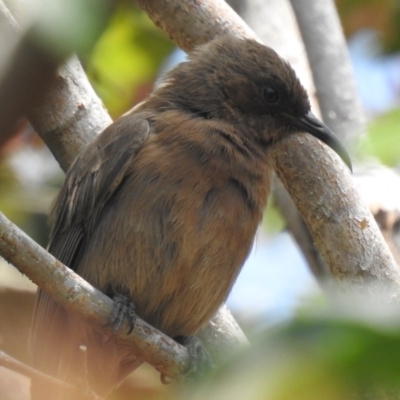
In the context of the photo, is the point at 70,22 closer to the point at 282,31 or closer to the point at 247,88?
the point at 247,88

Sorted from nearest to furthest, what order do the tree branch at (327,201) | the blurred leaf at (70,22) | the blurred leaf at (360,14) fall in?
the blurred leaf at (70,22) < the tree branch at (327,201) < the blurred leaf at (360,14)

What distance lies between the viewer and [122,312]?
360 cm

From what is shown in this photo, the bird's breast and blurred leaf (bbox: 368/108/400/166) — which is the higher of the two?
A: blurred leaf (bbox: 368/108/400/166)

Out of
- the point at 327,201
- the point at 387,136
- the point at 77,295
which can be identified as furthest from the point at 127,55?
the point at 387,136

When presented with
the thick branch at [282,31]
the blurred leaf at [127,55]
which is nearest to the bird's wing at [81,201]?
the blurred leaf at [127,55]

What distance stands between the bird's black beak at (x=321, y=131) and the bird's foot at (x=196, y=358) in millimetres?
1373

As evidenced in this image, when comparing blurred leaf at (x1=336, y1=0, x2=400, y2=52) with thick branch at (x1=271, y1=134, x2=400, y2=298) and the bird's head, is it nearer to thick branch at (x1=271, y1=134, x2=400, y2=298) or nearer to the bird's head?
the bird's head

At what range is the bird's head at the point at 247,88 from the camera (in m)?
4.73

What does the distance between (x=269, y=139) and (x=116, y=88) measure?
2114 mm

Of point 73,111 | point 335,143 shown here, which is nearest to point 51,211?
point 73,111

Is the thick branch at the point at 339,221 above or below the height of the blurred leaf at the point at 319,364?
below

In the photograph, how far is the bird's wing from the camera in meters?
4.23

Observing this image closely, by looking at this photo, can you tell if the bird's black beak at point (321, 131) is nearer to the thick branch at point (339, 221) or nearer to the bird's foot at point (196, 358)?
the thick branch at point (339, 221)

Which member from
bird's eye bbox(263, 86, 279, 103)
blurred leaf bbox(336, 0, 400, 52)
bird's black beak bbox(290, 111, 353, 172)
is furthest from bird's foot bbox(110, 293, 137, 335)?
blurred leaf bbox(336, 0, 400, 52)
